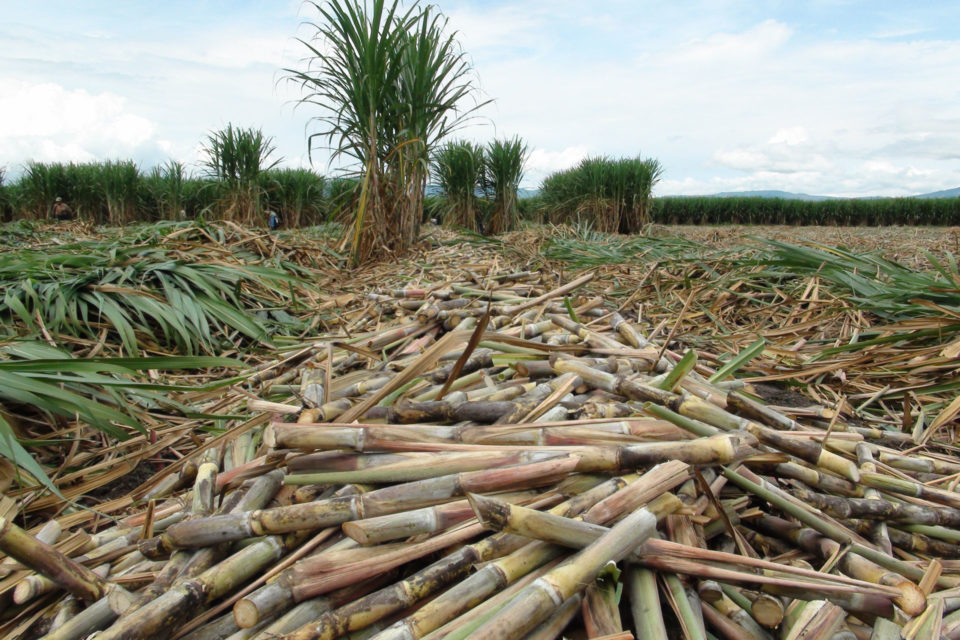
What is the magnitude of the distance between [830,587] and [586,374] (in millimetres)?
872

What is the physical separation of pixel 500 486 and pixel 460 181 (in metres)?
9.31

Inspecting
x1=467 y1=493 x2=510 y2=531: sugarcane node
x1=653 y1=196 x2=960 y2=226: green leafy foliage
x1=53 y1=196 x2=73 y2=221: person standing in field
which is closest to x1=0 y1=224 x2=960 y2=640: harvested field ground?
x1=467 y1=493 x2=510 y2=531: sugarcane node

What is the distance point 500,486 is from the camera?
1.09 metres

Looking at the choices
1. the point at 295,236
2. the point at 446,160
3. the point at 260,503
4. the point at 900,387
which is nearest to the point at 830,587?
the point at 260,503

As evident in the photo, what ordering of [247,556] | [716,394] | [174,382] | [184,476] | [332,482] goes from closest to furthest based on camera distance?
[247,556] → [332,482] → [184,476] → [716,394] → [174,382]

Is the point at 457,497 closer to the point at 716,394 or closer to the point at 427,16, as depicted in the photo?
the point at 716,394

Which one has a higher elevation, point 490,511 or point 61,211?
point 61,211

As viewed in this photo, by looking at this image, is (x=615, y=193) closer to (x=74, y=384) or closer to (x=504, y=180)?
(x=504, y=180)

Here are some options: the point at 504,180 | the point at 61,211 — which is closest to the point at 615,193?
the point at 504,180

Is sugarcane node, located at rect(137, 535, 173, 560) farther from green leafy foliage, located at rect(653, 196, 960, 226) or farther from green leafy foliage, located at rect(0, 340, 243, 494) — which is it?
green leafy foliage, located at rect(653, 196, 960, 226)

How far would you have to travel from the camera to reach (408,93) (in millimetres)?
6113

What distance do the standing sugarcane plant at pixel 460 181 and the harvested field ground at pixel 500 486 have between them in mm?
7393

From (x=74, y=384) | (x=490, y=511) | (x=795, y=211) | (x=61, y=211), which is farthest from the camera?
(x=795, y=211)

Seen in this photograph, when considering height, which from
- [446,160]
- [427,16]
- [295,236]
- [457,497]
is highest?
[427,16]
